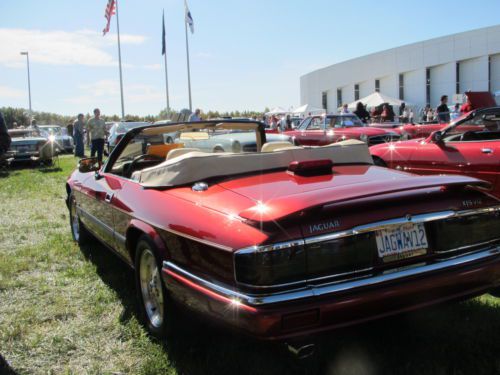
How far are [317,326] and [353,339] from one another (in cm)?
91

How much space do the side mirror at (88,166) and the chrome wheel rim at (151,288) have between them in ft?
5.54

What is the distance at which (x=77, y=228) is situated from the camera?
5.20m

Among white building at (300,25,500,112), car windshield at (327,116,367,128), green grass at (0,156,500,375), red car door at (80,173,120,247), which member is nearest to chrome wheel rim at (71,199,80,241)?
red car door at (80,173,120,247)

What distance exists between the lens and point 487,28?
37562 mm

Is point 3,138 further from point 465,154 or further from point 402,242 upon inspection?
point 465,154

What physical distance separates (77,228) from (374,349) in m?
3.69

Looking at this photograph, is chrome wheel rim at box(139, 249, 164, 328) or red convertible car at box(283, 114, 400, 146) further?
red convertible car at box(283, 114, 400, 146)

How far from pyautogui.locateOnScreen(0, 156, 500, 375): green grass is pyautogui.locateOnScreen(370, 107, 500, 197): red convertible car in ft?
8.34

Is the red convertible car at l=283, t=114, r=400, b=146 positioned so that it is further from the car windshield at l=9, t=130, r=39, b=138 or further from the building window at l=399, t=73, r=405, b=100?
the building window at l=399, t=73, r=405, b=100

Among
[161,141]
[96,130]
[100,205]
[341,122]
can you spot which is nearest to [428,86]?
[341,122]

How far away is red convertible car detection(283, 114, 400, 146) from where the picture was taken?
1078cm

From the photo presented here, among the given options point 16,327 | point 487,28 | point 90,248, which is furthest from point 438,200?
point 487,28

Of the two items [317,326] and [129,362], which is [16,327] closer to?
[129,362]

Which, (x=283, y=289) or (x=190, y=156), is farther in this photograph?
(x=190, y=156)
